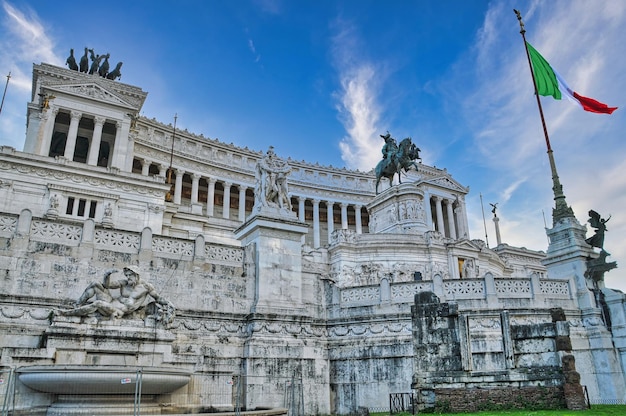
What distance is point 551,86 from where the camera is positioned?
32.9 m

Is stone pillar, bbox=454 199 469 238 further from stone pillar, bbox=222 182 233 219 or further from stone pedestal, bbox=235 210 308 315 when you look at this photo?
stone pedestal, bbox=235 210 308 315

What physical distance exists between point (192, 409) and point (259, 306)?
202 inches

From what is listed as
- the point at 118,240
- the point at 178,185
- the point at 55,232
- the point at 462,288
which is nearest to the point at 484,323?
the point at 462,288

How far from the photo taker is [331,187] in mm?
87125

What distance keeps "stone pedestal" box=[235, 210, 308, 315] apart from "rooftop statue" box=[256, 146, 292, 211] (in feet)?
2.42

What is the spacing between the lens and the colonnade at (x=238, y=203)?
2776 inches

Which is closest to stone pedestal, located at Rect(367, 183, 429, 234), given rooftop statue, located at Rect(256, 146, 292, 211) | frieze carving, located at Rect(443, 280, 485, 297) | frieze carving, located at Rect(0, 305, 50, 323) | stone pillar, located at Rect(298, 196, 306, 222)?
frieze carving, located at Rect(443, 280, 485, 297)

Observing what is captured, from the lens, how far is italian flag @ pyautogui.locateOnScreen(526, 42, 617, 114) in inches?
1246

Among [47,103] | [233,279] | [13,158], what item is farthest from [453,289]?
[47,103]

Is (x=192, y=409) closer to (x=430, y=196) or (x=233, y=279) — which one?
(x=233, y=279)

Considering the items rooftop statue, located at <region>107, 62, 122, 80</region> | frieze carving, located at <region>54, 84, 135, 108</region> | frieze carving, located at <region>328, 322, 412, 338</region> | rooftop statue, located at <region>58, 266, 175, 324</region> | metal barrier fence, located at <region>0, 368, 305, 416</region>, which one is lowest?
metal barrier fence, located at <region>0, 368, 305, 416</region>

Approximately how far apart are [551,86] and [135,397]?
31.7m

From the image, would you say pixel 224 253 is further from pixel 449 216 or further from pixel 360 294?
pixel 449 216

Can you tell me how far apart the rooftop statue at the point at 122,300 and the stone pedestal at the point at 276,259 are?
4.28m
